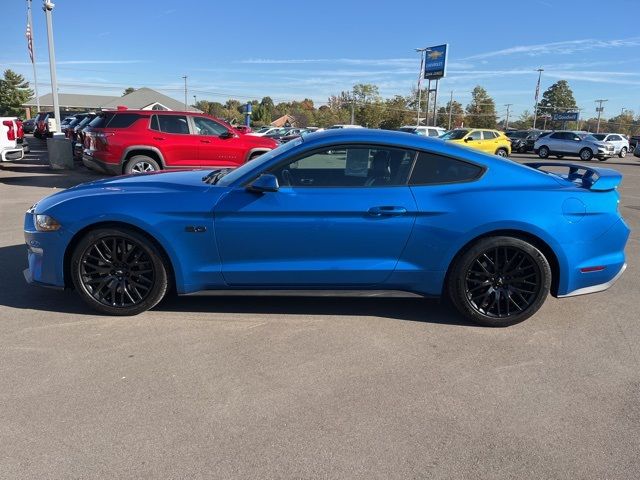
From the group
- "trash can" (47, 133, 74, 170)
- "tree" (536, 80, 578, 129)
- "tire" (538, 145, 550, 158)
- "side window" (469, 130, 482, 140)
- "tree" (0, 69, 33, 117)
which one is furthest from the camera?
"tree" (536, 80, 578, 129)

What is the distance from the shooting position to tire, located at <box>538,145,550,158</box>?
108 ft

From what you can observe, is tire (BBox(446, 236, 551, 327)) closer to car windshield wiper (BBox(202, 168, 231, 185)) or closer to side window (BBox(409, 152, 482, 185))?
side window (BBox(409, 152, 482, 185))

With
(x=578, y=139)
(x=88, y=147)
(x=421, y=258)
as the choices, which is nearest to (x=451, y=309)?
(x=421, y=258)

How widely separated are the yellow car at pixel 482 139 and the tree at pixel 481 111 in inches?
2543

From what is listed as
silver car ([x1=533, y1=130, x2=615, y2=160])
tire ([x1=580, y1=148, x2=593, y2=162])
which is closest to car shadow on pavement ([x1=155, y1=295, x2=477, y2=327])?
silver car ([x1=533, y1=130, x2=615, y2=160])

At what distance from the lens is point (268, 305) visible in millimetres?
4426

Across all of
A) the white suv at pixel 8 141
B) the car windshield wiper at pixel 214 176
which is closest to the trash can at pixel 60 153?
the white suv at pixel 8 141

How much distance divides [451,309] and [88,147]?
9818 mm

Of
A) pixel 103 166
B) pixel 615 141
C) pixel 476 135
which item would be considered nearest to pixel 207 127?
pixel 103 166

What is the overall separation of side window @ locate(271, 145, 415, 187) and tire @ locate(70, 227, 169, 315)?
1.22 metres

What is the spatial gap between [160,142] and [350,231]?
332 inches

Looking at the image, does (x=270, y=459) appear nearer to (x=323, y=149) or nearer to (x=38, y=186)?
(x=323, y=149)

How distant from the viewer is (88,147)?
11.4 metres

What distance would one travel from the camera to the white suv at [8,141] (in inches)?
476
